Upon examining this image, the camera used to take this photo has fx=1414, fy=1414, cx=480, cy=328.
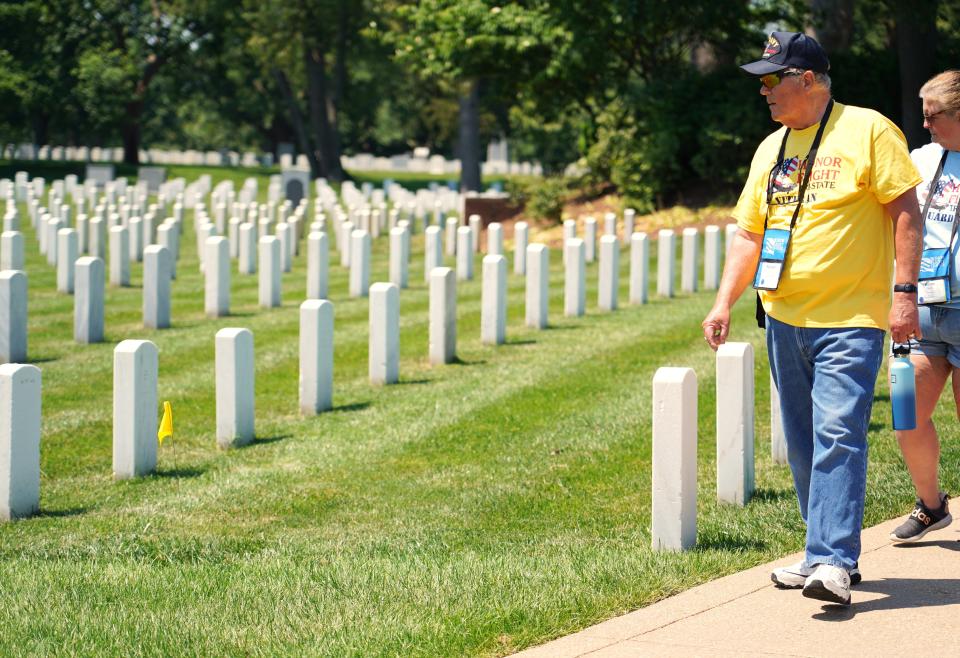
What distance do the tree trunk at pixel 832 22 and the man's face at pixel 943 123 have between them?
823 inches

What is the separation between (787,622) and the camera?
4848 mm

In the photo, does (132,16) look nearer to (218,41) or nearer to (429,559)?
(218,41)

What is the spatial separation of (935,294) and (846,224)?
0.77 meters

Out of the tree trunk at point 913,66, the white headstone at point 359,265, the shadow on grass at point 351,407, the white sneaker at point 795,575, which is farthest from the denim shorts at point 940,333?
the tree trunk at point 913,66

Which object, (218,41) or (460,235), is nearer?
(460,235)

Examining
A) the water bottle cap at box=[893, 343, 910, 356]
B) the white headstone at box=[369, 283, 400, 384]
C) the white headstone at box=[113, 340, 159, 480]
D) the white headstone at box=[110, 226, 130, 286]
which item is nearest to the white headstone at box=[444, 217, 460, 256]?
the white headstone at box=[110, 226, 130, 286]

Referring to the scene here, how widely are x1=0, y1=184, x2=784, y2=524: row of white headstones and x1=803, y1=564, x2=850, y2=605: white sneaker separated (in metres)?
1.79

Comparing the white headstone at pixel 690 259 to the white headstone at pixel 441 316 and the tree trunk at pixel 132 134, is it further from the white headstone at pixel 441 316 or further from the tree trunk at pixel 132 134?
the tree trunk at pixel 132 134

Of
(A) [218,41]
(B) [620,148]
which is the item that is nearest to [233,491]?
(B) [620,148]

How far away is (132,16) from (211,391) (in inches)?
2110

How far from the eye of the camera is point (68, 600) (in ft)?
17.8

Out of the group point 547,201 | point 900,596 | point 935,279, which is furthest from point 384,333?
point 547,201

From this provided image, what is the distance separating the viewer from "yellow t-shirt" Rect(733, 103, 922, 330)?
5.09 m

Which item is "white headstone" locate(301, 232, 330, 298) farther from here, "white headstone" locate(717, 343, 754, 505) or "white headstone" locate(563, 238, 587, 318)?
"white headstone" locate(717, 343, 754, 505)
